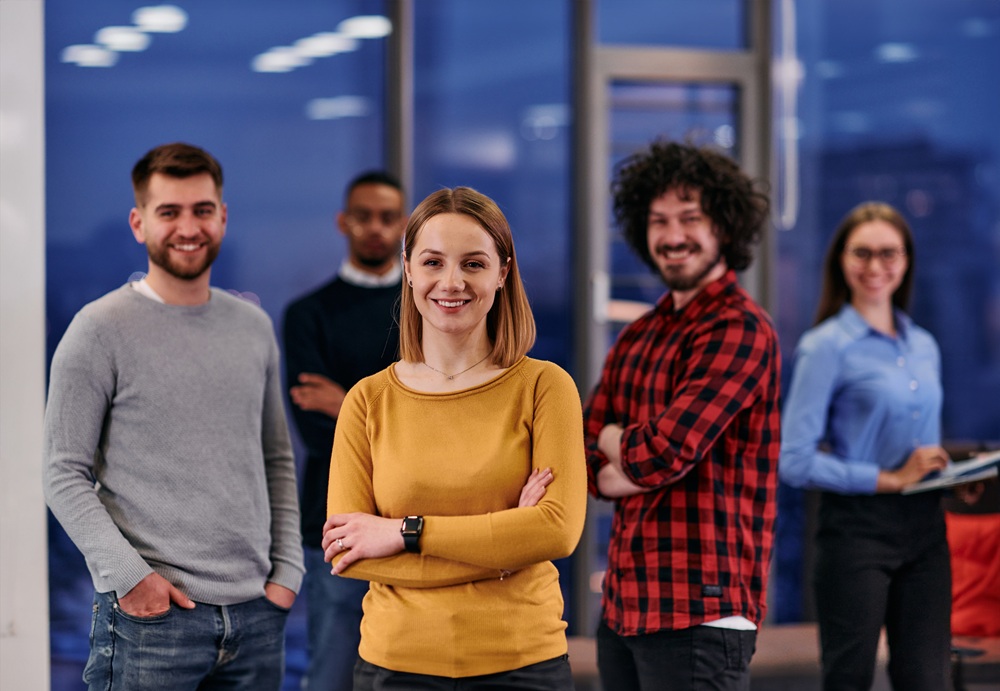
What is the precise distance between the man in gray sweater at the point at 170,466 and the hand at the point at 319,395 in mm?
722

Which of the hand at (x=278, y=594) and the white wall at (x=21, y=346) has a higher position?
the white wall at (x=21, y=346)

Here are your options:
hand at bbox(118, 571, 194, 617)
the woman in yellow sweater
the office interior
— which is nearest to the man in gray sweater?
hand at bbox(118, 571, 194, 617)

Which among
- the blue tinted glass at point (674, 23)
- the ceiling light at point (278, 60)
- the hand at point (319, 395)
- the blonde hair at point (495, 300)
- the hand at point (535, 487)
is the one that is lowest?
the hand at point (535, 487)

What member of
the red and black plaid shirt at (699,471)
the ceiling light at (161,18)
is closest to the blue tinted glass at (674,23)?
the ceiling light at (161,18)

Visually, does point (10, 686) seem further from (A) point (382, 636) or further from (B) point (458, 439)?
(B) point (458, 439)

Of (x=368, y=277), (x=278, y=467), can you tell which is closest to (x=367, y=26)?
(x=368, y=277)

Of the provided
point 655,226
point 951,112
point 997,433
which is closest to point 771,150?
point 951,112

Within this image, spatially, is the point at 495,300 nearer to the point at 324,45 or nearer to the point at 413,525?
the point at 413,525

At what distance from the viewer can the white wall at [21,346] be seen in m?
2.64

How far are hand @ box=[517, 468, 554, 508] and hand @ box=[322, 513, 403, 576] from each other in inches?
8.3

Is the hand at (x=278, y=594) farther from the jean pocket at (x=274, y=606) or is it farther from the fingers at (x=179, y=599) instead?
the fingers at (x=179, y=599)

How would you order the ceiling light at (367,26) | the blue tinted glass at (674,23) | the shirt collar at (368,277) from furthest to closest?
the blue tinted glass at (674,23) → the ceiling light at (367,26) → the shirt collar at (368,277)

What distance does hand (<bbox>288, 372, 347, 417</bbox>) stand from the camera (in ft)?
10.9

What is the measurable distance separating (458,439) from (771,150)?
3.81m
